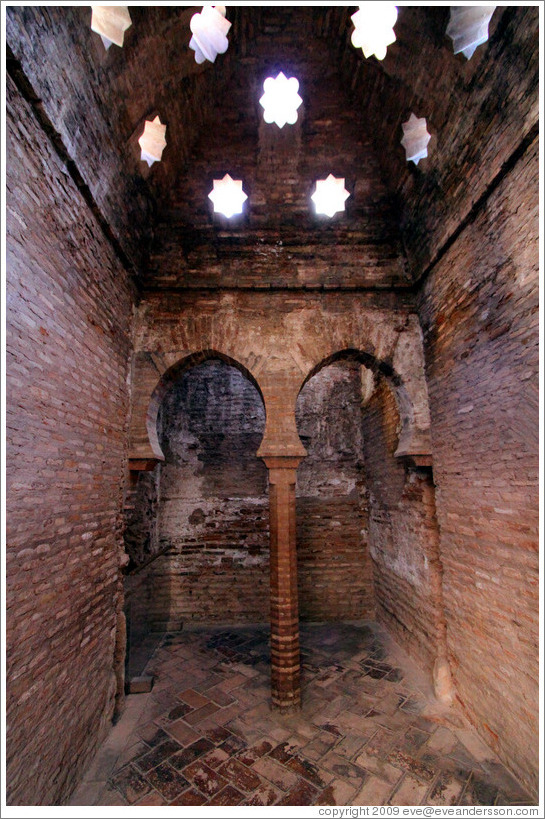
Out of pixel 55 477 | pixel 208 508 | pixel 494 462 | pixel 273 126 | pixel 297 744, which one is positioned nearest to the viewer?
pixel 55 477

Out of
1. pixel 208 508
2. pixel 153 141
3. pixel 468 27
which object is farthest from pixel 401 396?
pixel 153 141

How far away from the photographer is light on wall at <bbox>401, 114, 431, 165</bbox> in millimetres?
4949

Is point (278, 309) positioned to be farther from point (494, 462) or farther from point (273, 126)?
point (494, 462)

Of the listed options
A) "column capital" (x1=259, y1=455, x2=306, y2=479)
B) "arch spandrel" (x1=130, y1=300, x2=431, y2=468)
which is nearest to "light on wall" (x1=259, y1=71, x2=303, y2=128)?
"arch spandrel" (x1=130, y1=300, x2=431, y2=468)

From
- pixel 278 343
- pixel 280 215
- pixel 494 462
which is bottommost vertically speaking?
pixel 494 462

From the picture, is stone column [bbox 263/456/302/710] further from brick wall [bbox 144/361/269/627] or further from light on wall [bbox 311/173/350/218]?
light on wall [bbox 311/173/350/218]

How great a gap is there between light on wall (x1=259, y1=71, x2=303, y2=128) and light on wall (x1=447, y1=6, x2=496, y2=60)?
7.68 ft

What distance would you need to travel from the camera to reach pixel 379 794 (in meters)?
3.65

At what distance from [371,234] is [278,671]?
6565mm

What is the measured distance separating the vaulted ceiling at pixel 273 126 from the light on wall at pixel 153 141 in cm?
14

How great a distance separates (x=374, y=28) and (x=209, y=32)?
2011 mm

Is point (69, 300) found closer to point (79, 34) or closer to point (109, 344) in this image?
point (109, 344)

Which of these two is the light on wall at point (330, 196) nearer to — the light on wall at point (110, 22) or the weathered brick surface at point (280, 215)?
the weathered brick surface at point (280, 215)

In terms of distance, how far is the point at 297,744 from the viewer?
4359mm
